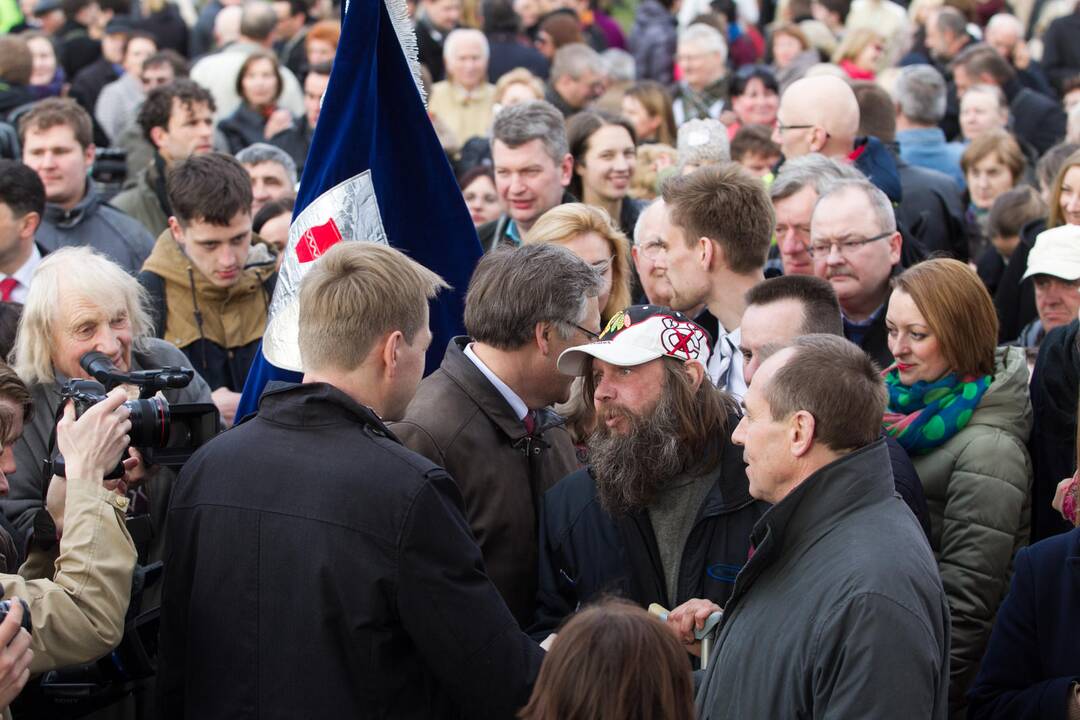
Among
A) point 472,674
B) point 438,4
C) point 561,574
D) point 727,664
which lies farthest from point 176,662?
point 438,4

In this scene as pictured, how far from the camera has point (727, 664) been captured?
3.11 meters

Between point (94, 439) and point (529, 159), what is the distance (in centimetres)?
343

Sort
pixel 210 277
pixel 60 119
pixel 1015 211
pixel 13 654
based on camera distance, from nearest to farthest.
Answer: pixel 13 654 → pixel 210 277 → pixel 60 119 → pixel 1015 211

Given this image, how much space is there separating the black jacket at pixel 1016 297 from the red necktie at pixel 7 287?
15.0 ft

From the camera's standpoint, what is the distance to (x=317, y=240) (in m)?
4.55

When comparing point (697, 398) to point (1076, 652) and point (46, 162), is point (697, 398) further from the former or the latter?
point (46, 162)

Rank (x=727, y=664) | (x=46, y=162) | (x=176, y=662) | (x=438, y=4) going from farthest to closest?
(x=438, y=4), (x=46, y=162), (x=176, y=662), (x=727, y=664)

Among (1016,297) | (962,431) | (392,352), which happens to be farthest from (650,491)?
(1016,297)

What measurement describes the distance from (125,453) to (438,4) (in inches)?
403

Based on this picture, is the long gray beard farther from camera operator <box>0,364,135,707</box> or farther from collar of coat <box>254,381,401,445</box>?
camera operator <box>0,364,135,707</box>

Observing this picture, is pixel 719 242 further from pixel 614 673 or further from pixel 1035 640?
pixel 614 673

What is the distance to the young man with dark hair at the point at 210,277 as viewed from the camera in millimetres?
5824

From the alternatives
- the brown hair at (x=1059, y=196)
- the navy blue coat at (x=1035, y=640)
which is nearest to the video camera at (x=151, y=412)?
the navy blue coat at (x=1035, y=640)

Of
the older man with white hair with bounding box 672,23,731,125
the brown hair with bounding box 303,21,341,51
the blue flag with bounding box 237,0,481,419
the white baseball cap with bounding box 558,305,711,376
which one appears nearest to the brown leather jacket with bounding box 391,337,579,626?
the white baseball cap with bounding box 558,305,711,376
